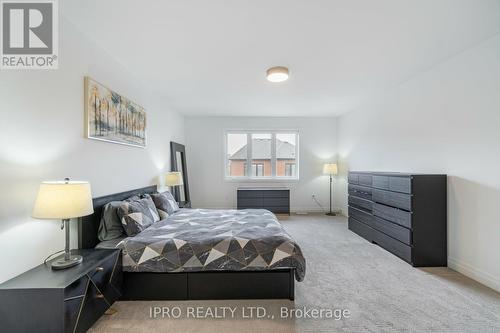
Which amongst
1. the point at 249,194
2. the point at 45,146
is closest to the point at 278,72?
the point at 45,146

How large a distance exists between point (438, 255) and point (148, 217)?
140 inches

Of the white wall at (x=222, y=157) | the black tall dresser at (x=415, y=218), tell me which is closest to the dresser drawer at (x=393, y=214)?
the black tall dresser at (x=415, y=218)

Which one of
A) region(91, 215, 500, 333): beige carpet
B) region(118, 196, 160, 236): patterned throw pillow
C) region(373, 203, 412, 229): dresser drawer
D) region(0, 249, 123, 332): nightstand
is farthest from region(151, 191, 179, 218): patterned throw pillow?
region(373, 203, 412, 229): dresser drawer

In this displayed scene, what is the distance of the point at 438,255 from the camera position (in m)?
2.81

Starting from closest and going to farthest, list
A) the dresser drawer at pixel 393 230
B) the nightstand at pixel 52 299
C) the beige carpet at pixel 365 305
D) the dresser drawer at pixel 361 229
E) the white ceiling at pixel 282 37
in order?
the nightstand at pixel 52 299 < the beige carpet at pixel 365 305 < the white ceiling at pixel 282 37 < the dresser drawer at pixel 393 230 < the dresser drawer at pixel 361 229

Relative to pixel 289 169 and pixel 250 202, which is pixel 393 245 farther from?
pixel 289 169

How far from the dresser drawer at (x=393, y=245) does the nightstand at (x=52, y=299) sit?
11.1 feet

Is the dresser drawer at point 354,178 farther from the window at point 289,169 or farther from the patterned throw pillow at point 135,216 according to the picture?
the patterned throw pillow at point 135,216

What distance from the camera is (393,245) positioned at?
3.17 meters

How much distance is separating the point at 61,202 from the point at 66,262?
498 millimetres

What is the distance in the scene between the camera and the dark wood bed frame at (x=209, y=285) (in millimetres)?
2121

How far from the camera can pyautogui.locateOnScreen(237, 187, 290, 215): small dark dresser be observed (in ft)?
18.6

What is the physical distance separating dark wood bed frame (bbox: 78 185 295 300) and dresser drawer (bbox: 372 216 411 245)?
5.90 ft

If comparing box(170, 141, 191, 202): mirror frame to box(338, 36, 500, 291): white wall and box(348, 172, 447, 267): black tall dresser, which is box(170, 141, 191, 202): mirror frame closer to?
box(348, 172, 447, 267): black tall dresser
